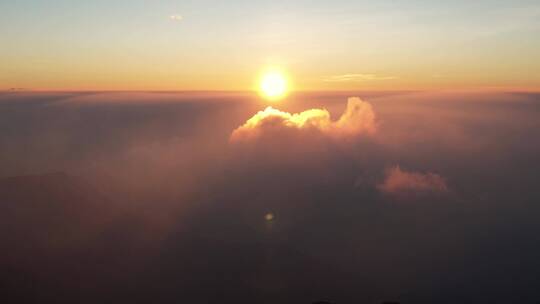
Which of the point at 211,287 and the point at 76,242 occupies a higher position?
the point at 76,242

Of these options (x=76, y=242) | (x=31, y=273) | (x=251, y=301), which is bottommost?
(x=251, y=301)

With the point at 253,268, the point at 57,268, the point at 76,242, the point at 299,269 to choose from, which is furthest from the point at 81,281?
the point at 299,269

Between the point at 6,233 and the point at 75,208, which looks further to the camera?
the point at 75,208

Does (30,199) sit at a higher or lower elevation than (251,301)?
higher

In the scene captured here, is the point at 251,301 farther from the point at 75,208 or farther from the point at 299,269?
the point at 75,208

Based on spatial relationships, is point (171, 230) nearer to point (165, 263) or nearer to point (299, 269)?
point (165, 263)

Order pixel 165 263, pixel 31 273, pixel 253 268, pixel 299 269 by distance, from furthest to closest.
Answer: pixel 299 269 < pixel 253 268 < pixel 165 263 < pixel 31 273

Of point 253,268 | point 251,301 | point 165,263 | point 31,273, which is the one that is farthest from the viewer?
point 253,268

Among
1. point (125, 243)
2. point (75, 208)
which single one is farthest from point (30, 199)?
point (125, 243)

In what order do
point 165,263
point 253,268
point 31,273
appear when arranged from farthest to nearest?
point 253,268, point 165,263, point 31,273
